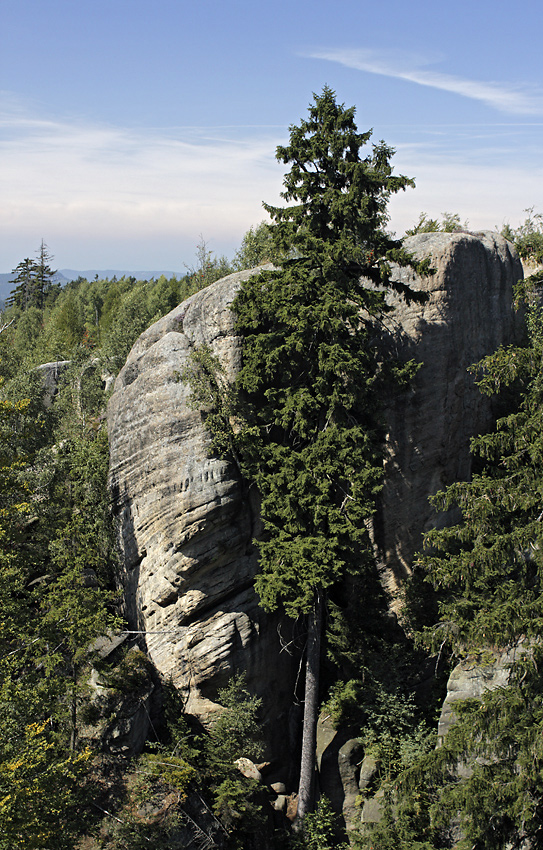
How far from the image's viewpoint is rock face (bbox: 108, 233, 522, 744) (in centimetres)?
2236

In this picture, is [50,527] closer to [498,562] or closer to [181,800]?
[181,800]

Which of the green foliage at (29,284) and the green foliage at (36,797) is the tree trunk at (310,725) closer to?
the green foliage at (36,797)

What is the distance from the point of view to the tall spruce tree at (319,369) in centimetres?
1981

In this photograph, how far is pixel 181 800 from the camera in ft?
60.7

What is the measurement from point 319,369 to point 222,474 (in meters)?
5.14

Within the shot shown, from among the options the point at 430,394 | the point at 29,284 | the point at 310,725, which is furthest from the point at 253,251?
the point at 29,284

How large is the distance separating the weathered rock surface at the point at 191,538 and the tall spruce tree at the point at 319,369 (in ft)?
5.36

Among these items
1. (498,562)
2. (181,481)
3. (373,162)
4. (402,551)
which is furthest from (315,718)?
(373,162)

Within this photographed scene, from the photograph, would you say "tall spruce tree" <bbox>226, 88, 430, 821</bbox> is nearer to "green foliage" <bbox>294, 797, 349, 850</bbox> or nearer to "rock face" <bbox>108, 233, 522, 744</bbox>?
"green foliage" <bbox>294, 797, 349, 850</bbox>

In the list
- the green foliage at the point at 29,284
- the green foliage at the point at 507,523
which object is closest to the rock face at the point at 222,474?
the green foliage at the point at 507,523

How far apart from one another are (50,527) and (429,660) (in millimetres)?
14512

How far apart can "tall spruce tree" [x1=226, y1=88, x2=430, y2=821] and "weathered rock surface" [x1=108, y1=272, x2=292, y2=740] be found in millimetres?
1634

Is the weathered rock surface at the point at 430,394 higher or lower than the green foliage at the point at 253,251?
lower

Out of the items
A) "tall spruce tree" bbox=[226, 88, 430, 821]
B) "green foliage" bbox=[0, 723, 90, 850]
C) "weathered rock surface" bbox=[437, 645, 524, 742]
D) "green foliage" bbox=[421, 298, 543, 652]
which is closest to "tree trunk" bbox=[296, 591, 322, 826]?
"tall spruce tree" bbox=[226, 88, 430, 821]
